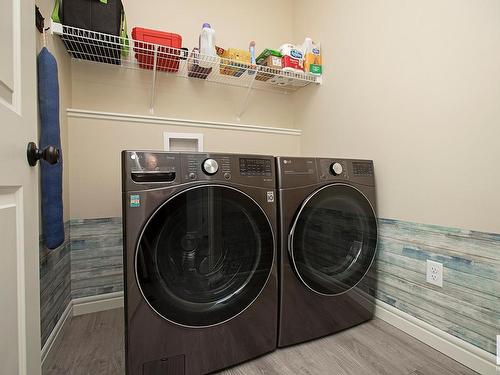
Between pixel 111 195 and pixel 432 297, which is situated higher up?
pixel 111 195

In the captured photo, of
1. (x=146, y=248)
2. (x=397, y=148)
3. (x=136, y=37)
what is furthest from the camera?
(x=136, y=37)

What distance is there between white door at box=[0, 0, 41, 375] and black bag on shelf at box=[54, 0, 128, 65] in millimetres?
716

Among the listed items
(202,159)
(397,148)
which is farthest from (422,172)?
(202,159)

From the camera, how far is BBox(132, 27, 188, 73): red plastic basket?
1.52m

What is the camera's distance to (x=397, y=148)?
1.41 metres

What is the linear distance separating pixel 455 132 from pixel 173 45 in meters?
1.54

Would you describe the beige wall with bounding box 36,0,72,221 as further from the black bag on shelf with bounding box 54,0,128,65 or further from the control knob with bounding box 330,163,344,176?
the control knob with bounding box 330,163,344,176

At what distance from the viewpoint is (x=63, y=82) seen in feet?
4.77

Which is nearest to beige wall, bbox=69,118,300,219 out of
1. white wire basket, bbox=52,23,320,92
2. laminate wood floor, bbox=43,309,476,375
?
white wire basket, bbox=52,23,320,92

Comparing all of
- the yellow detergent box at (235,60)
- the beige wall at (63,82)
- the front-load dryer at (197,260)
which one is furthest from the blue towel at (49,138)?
the yellow detergent box at (235,60)

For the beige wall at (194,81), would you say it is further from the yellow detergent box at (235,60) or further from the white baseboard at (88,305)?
the white baseboard at (88,305)

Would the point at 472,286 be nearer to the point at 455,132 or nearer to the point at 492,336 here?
the point at 492,336

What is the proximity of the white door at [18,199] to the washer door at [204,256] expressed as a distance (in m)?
0.34

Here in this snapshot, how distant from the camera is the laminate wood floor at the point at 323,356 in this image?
1119mm
